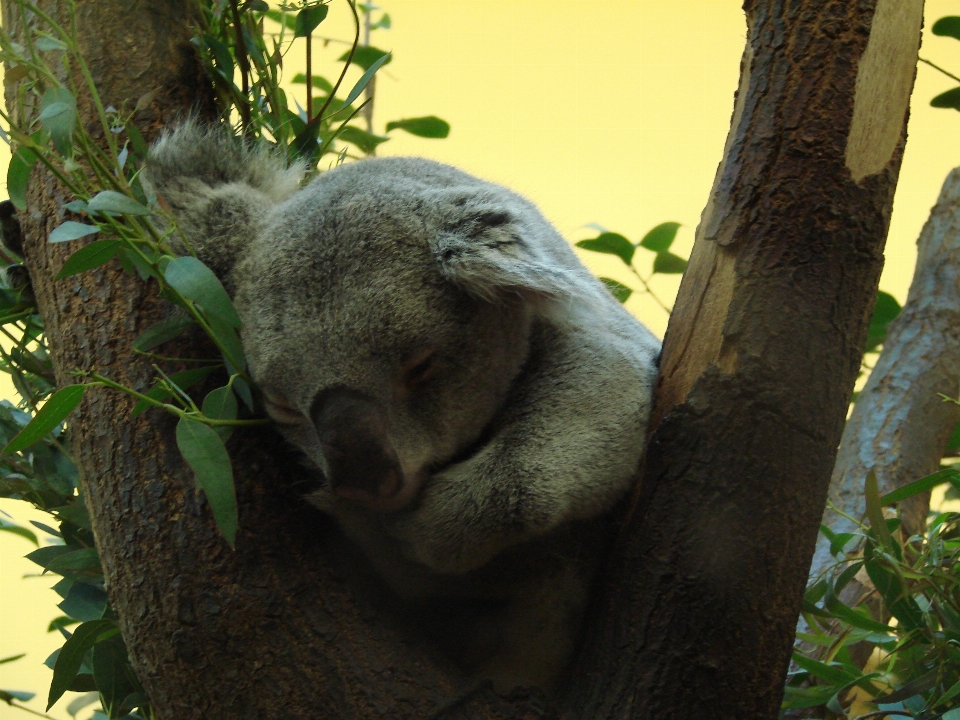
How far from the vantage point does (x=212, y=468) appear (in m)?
1.34

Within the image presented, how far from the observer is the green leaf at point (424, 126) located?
8.87ft

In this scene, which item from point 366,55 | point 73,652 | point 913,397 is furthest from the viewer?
point 913,397

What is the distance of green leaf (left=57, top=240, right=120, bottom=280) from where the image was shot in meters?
1.46

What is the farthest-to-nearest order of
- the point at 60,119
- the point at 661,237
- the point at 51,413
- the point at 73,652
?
the point at 661,237, the point at 73,652, the point at 51,413, the point at 60,119

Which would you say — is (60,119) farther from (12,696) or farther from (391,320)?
(12,696)

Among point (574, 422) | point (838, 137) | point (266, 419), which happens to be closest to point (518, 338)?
point (574, 422)

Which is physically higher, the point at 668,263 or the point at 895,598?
the point at 668,263

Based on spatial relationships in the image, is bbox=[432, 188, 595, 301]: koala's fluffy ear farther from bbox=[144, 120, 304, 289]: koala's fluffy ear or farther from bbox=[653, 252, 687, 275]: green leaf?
bbox=[653, 252, 687, 275]: green leaf

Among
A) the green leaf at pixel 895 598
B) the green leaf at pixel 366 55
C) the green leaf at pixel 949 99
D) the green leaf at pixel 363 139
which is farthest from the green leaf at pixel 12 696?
the green leaf at pixel 949 99

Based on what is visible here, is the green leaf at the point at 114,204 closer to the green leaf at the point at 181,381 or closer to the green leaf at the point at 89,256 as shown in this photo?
the green leaf at the point at 89,256

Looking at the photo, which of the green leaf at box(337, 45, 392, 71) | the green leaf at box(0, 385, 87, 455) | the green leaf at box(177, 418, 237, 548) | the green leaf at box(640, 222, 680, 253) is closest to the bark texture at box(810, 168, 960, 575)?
the green leaf at box(640, 222, 680, 253)

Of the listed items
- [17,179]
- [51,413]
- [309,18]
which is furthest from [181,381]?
[309,18]

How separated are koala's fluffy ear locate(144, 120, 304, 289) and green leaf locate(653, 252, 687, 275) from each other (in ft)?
4.19

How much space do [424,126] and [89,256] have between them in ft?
4.72
